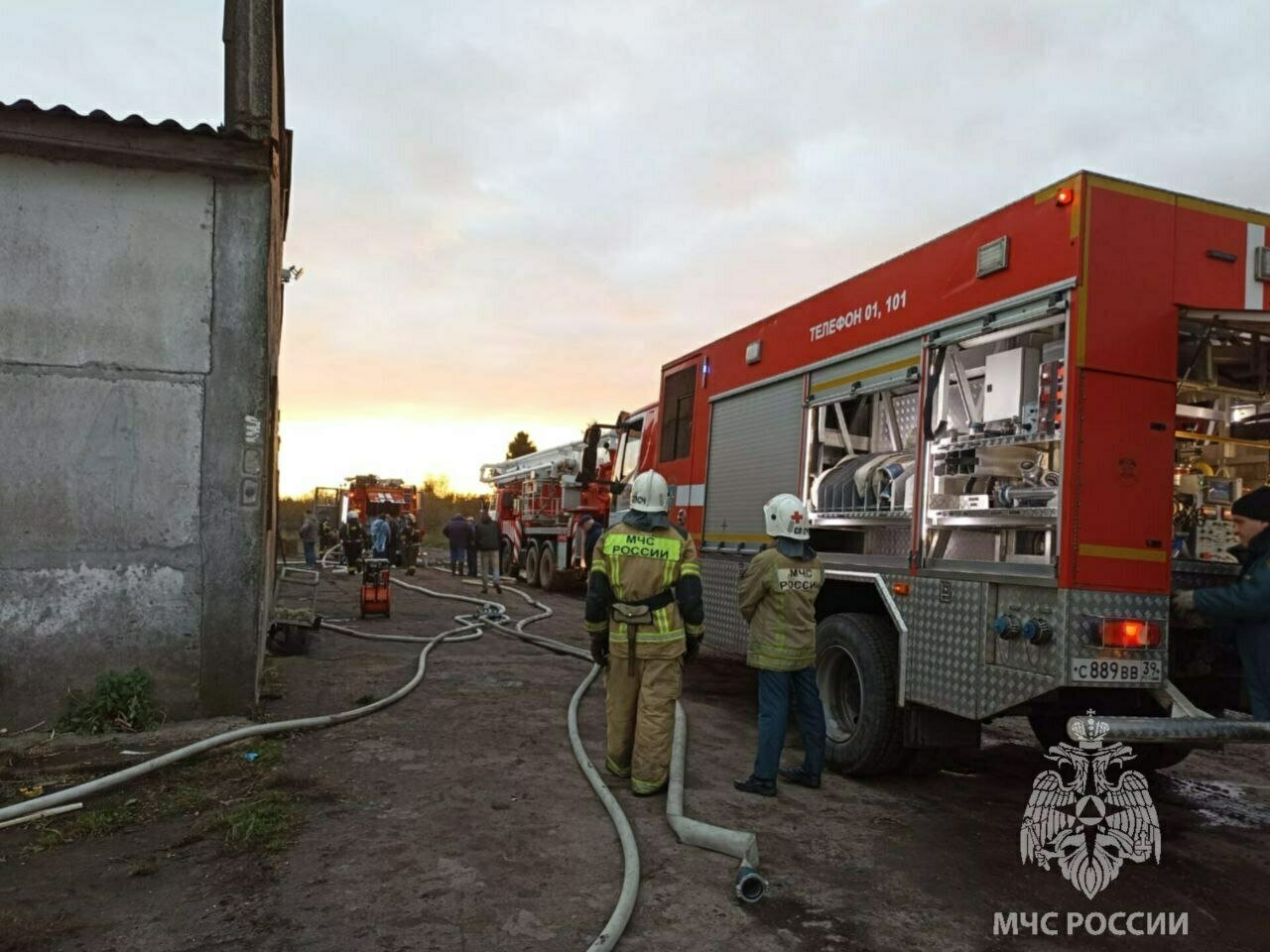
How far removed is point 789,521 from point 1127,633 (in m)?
1.75

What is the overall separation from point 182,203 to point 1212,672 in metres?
6.57

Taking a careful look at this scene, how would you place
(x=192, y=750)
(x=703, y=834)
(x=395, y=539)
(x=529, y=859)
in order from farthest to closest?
(x=395, y=539)
(x=192, y=750)
(x=703, y=834)
(x=529, y=859)

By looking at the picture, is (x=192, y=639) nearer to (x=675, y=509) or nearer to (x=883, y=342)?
(x=675, y=509)

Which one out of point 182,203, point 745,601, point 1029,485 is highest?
point 182,203

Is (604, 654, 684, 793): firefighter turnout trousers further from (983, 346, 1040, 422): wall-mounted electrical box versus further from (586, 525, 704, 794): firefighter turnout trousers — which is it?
(983, 346, 1040, 422): wall-mounted electrical box

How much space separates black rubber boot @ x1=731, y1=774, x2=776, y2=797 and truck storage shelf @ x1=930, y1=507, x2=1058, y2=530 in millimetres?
1686

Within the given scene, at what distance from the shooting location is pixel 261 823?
3977mm

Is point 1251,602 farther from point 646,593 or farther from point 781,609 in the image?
point 646,593

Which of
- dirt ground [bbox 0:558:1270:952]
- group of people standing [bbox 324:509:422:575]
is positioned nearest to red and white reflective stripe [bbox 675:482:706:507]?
dirt ground [bbox 0:558:1270:952]

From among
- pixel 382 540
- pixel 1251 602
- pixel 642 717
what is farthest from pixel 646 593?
pixel 382 540

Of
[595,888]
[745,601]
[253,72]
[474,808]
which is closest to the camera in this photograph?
[595,888]

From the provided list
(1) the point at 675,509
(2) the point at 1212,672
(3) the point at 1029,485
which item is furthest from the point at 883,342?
(1) the point at 675,509

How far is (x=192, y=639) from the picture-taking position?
5.68m

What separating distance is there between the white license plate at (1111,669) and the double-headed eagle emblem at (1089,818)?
16 centimetres
